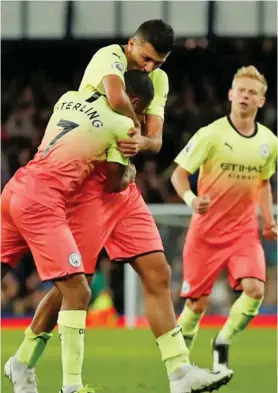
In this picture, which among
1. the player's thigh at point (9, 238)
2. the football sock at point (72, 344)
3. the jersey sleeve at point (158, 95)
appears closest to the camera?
the football sock at point (72, 344)

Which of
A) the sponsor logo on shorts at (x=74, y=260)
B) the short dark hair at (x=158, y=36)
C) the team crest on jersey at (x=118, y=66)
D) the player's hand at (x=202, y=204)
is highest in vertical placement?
the short dark hair at (x=158, y=36)

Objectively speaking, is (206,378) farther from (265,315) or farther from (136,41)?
(265,315)

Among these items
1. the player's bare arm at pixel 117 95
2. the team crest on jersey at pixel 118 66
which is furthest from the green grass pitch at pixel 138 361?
the team crest on jersey at pixel 118 66

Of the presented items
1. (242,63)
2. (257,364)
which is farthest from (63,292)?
(242,63)

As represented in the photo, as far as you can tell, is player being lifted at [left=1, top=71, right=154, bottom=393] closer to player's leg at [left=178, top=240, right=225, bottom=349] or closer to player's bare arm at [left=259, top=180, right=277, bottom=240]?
player's leg at [left=178, top=240, right=225, bottom=349]

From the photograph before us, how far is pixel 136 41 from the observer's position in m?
6.64

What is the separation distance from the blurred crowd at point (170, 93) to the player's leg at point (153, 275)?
1267cm

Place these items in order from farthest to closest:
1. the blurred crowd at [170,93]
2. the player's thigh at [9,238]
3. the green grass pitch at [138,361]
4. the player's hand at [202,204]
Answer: the blurred crowd at [170,93] < the player's hand at [202,204] < the green grass pitch at [138,361] < the player's thigh at [9,238]

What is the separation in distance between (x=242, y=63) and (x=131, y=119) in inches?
755

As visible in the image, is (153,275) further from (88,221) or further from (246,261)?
(246,261)

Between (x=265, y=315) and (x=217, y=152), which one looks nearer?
(x=217, y=152)

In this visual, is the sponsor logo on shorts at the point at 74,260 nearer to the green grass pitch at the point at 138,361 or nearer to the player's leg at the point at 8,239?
the player's leg at the point at 8,239

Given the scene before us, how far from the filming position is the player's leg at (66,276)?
6.29 metres

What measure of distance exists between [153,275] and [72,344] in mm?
653
